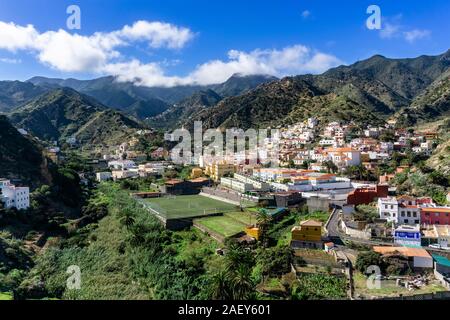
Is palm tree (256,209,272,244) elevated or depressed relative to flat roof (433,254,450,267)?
elevated

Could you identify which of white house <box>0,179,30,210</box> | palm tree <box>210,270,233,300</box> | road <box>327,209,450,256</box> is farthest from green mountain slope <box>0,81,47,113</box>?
palm tree <box>210,270,233,300</box>

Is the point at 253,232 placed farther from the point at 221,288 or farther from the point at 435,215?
the point at 435,215

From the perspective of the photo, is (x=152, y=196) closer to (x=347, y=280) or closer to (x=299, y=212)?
(x=299, y=212)

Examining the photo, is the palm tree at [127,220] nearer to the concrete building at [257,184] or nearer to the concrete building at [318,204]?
the concrete building at [318,204]

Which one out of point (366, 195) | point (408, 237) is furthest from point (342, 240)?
point (366, 195)

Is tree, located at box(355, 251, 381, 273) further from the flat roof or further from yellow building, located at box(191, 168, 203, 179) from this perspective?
yellow building, located at box(191, 168, 203, 179)
